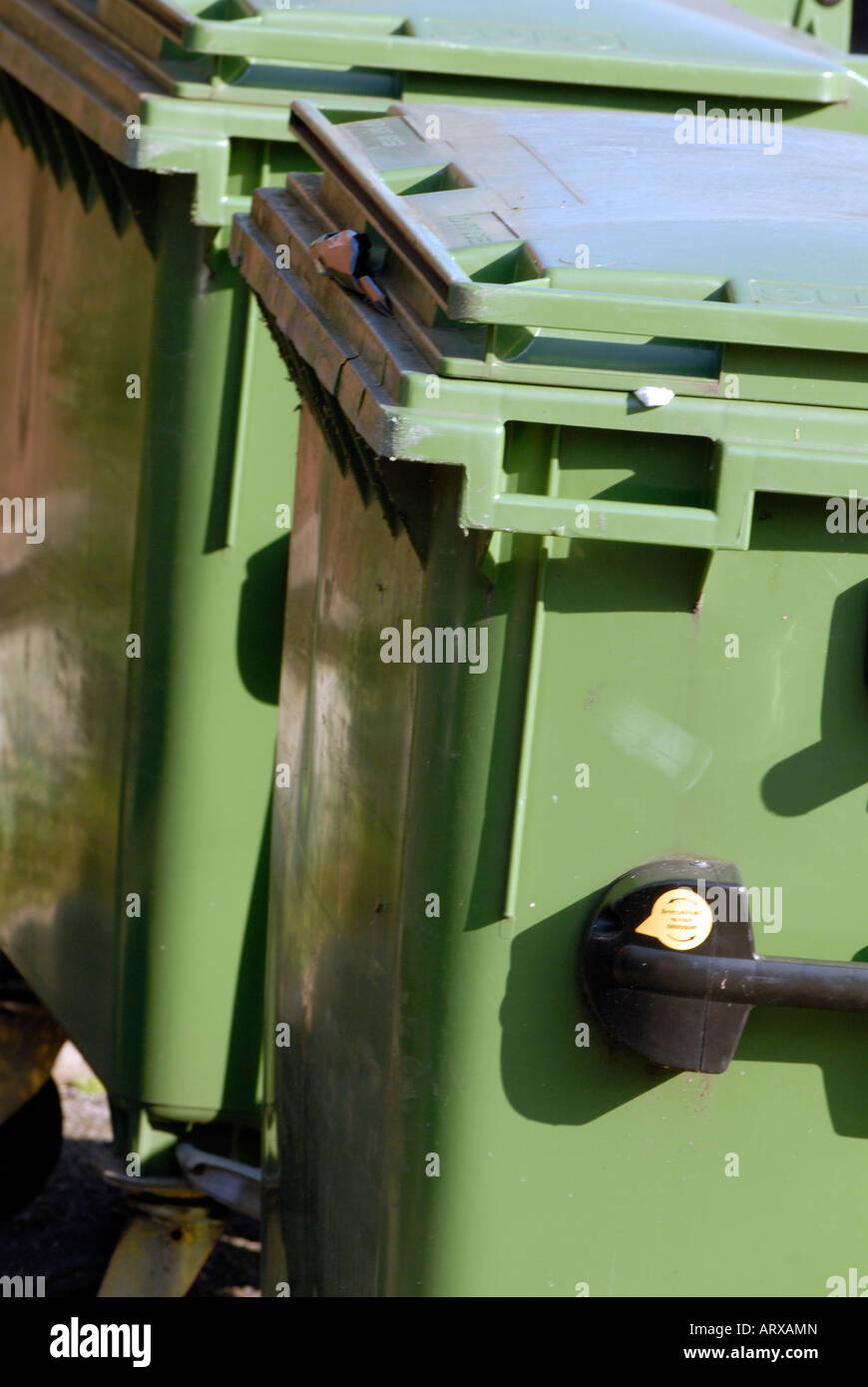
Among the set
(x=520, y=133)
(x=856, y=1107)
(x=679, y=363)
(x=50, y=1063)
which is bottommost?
(x=50, y=1063)

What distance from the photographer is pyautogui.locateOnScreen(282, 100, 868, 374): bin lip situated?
2.07 meters

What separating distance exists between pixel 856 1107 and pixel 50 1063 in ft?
8.20

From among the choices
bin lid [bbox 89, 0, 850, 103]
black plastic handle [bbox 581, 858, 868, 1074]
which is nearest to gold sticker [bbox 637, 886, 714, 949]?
black plastic handle [bbox 581, 858, 868, 1074]

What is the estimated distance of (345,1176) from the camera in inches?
103

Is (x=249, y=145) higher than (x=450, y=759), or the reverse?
(x=249, y=145)

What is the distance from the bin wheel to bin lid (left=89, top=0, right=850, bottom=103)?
2512 millimetres

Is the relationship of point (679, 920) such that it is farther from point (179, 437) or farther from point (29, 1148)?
point (29, 1148)

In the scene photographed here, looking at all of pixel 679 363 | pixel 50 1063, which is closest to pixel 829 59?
pixel 679 363

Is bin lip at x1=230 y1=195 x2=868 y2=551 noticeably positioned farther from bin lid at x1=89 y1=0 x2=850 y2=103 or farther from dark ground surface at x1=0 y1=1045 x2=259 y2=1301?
dark ground surface at x1=0 y1=1045 x2=259 y2=1301

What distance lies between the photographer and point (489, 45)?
3.21m

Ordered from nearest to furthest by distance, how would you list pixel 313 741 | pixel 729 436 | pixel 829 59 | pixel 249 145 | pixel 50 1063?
pixel 729 436, pixel 313 741, pixel 249 145, pixel 829 59, pixel 50 1063

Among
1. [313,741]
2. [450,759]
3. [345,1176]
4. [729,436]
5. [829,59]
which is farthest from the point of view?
[829,59]
